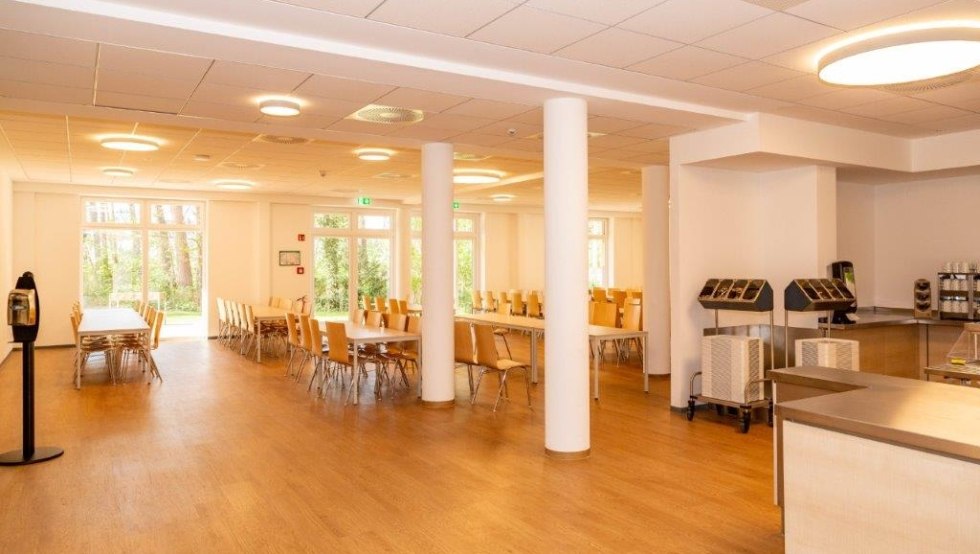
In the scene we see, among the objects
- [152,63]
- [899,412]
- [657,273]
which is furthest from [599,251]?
[899,412]

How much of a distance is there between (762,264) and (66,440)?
712 cm

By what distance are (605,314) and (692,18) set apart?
6.67 metres

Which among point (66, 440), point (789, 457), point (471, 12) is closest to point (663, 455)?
point (789, 457)

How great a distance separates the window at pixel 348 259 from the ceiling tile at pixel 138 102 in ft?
31.6

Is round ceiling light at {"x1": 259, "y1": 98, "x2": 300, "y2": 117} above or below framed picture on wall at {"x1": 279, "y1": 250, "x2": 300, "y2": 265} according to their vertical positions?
above

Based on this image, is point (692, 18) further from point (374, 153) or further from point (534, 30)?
point (374, 153)

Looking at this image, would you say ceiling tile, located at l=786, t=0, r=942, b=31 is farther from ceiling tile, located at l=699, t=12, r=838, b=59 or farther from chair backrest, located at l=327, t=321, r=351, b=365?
chair backrest, located at l=327, t=321, r=351, b=365

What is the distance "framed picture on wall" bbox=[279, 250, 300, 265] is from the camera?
1474 cm

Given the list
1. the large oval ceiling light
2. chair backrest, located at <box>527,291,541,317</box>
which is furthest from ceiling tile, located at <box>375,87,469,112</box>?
chair backrest, located at <box>527,291,541,317</box>

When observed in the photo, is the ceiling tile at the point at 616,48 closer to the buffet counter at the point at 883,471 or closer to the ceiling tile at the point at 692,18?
the ceiling tile at the point at 692,18

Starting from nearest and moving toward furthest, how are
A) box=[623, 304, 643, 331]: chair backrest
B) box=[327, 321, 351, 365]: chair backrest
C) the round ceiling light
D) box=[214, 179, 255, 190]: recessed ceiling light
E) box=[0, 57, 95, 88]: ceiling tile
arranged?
box=[0, 57, 95, 88]: ceiling tile
the round ceiling light
box=[327, 321, 351, 365]: chair backrest
box=[623, 304, 643, 331]: chair backrest
box=[214, 179, 255, 190]: recessed ceiling light

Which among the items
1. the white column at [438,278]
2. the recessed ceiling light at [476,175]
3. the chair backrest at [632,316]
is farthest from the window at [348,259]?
the white column at [438,278]

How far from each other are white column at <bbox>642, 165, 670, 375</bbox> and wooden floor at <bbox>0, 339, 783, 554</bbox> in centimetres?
168

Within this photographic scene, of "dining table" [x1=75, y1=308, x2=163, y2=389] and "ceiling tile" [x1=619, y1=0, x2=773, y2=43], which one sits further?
"dining table" [x1=75, y1=308, x2=163, y2=389]
